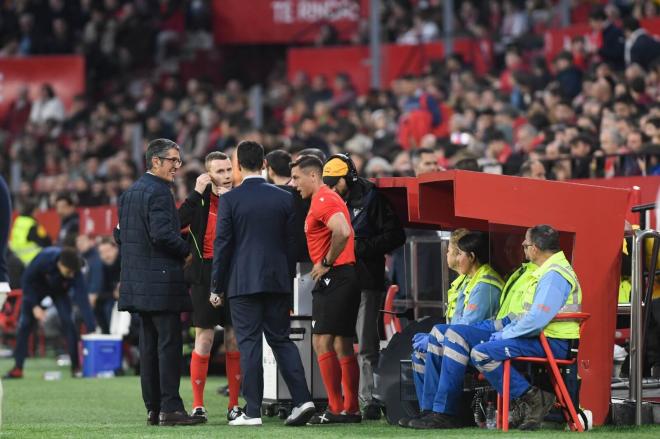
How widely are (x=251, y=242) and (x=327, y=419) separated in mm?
1314

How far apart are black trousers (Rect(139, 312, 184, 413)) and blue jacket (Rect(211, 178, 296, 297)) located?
48cm

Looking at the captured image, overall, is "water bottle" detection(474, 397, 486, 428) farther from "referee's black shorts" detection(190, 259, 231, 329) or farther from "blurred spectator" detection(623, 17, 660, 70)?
"blurred spectator" detection(623, 17, 660, 70)

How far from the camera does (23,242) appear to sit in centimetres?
1831

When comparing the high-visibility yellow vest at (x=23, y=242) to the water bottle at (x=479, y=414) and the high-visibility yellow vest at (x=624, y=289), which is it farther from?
the water bottle at (x=479, y=414)

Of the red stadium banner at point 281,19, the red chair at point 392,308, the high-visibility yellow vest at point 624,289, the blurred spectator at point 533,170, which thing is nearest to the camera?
the high-visibility yellow vest at point 624,289

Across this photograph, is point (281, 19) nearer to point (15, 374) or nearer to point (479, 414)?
point (15, 374)

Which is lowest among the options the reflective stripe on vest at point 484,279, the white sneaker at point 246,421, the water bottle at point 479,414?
the white sneaker at point 246,421

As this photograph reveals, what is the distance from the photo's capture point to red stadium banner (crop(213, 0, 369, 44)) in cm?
2711

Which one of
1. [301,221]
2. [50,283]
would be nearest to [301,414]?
[301,221]

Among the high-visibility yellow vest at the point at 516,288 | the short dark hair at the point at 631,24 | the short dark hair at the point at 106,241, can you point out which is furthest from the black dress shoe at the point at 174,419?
the short dark hair at the point at 631,24

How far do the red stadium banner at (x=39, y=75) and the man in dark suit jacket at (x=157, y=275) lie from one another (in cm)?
1764

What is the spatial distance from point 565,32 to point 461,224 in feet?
36.8

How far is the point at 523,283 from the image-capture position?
889 cm

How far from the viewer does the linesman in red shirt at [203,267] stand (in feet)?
32.9
